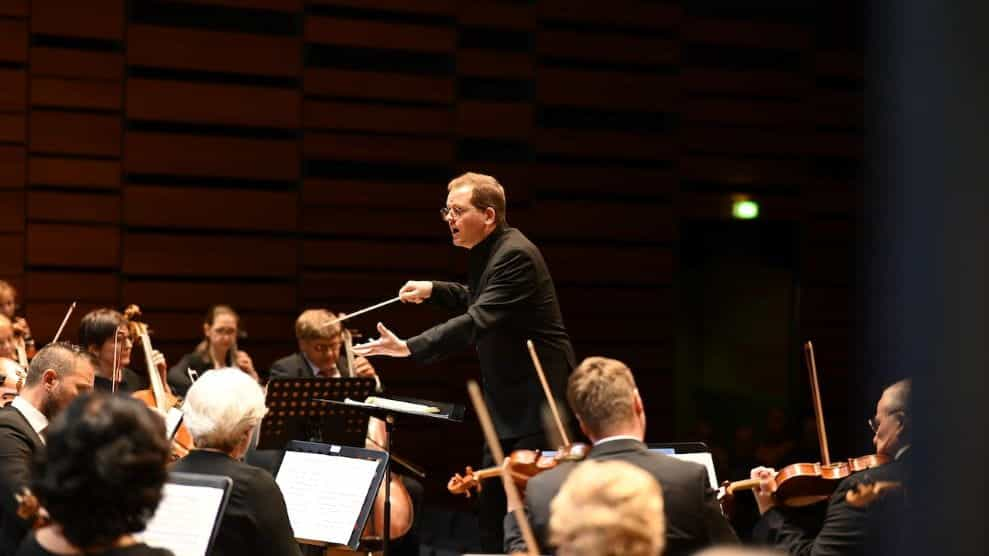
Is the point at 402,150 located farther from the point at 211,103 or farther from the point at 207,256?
the point at 207,256

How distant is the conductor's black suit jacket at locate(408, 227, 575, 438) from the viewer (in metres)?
4.29

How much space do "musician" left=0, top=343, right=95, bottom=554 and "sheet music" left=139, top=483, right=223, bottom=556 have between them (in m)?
0.68

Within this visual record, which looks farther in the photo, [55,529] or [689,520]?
[689,520]

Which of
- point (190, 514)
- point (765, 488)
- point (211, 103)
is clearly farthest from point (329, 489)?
point (211, 103)

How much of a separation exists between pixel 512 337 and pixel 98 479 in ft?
7.81

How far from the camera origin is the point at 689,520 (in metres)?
2.78

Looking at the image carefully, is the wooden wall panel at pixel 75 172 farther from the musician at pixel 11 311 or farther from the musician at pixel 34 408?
the musician at pixel 34 408

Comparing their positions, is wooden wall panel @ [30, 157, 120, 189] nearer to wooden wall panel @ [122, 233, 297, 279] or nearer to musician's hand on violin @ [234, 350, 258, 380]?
wooden wall panel @ [122, 233, 297, 279]

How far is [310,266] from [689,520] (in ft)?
19.2

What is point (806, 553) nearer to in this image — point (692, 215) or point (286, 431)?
point (286, 431)

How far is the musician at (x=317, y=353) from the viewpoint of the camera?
263 inches

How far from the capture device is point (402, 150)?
28.0 feet

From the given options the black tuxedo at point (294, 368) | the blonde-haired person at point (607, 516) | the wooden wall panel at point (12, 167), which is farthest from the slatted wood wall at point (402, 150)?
the blonde-haired person at point (607, 516)

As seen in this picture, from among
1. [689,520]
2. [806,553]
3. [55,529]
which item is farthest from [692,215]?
[55,529]
